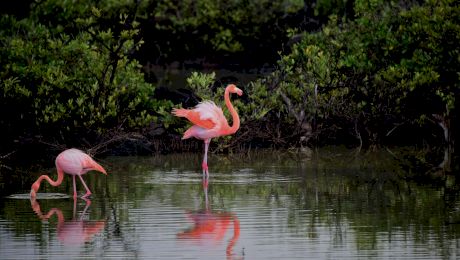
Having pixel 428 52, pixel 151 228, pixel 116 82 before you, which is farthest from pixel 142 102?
pixel 151 228

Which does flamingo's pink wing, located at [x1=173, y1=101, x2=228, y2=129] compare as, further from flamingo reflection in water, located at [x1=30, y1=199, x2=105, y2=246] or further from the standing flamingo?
flamingo reflection in water, located at [x1=30, y1=199, x2=105, y2=246]

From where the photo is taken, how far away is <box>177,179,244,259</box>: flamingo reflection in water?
10969 millimetres

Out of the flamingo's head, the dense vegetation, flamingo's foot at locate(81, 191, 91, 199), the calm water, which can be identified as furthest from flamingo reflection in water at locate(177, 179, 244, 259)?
the dense vegetation

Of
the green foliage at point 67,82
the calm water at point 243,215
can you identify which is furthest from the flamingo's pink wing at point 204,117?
the green foliage at point 67,82

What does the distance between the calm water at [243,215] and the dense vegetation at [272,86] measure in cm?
219

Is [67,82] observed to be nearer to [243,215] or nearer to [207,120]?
[207,120]

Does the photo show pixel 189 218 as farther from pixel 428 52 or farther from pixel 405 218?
pixel 428 52

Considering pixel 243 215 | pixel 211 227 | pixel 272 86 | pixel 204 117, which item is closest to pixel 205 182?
pixel 204 117

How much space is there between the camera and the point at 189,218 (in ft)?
40.6

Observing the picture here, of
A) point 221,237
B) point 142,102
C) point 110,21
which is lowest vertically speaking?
point 221,237

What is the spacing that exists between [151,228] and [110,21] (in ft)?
34.2

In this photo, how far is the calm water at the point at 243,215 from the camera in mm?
10406

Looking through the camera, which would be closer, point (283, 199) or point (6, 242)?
point (6, 242)

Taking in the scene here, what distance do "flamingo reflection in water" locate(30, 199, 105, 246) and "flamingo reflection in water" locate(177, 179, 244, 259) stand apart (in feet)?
3.02
